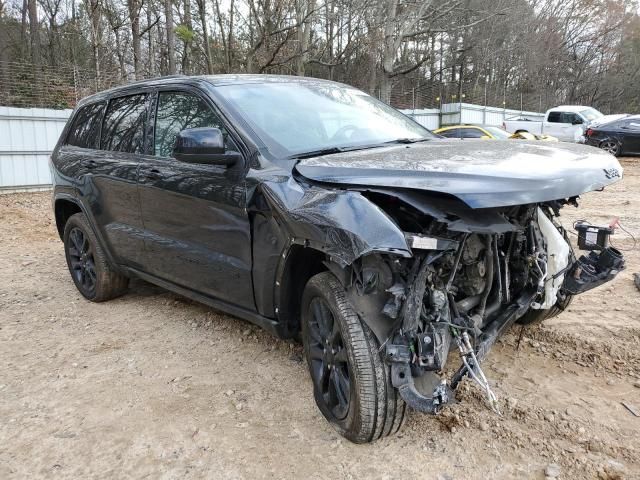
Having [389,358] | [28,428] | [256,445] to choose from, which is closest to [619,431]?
[389,358]

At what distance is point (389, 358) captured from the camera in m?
2.35

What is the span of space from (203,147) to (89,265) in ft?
8.48

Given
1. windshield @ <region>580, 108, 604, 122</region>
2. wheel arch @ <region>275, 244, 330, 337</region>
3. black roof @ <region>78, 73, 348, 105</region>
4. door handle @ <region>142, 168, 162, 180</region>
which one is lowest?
wheel arch @ <region>275, 244, 330, 337</region>

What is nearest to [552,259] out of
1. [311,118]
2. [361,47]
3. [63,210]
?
[311,118]

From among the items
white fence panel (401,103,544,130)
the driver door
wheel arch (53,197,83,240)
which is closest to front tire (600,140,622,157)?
white fence panel (401,103,544,130)

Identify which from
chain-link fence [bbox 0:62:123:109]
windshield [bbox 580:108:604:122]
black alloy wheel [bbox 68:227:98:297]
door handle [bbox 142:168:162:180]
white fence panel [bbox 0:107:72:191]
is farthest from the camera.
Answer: windshield [bbox 580:108:604:122]

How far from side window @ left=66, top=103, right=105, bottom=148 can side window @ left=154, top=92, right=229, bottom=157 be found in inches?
41.6

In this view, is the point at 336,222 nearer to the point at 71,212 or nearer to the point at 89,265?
the point at 89,265

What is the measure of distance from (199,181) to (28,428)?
1.64 metres

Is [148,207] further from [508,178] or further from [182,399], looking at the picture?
[508,178]

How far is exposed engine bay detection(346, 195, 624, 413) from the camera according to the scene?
7.54ft

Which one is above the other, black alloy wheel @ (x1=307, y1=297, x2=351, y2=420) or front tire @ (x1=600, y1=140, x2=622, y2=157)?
front tire @ (x1=600, y1=140, x2=622, y2=157)

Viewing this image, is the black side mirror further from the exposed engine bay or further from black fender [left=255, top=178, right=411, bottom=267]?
the exposed engine bay

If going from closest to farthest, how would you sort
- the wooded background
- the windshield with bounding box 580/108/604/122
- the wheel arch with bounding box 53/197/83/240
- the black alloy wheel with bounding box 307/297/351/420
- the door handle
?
1. the black alloy wheel with bounding box 307/297/351/420
2. the door handle
3. the wheel arch with bounding box 53/197/83/240
4. the wooded background
5. the windshield with bounding box 580/108/604/122
